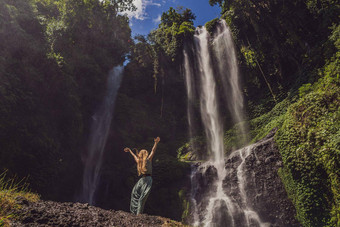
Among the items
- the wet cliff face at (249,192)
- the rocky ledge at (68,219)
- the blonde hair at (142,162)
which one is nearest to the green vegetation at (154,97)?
the rocky ledge at (68,219)

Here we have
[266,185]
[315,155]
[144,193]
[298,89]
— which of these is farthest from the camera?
[298,89]

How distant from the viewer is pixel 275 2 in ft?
52.6

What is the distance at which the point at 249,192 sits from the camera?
410 inches

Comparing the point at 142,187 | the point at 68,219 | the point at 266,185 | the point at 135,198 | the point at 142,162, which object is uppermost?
the point at 142,162

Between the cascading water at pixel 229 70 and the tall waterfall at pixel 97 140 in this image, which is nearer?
the tall waterfall at pixel 97 140

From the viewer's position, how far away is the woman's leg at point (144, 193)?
20.5 feet

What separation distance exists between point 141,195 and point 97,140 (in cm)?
1252

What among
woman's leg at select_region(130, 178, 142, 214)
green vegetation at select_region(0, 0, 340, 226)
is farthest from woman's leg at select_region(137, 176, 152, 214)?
green vegetation at select_region(0, 0, 340, 226)

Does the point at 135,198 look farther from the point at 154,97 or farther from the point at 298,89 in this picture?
the point at 154,97

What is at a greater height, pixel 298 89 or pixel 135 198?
pixel 298 89

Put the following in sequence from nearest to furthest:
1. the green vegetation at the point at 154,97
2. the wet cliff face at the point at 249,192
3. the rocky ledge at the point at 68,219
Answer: the rocky ledge at the point at 68,219 < the green vegetation at the point at 154,97 < the wet cliff face at the point at 249,192

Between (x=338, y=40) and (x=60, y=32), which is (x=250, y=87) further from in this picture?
(x=60, y=32)

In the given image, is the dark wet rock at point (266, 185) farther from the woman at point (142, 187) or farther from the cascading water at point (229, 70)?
the cascading water at point (229, 70)

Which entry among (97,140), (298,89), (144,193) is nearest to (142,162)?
(144,193)
